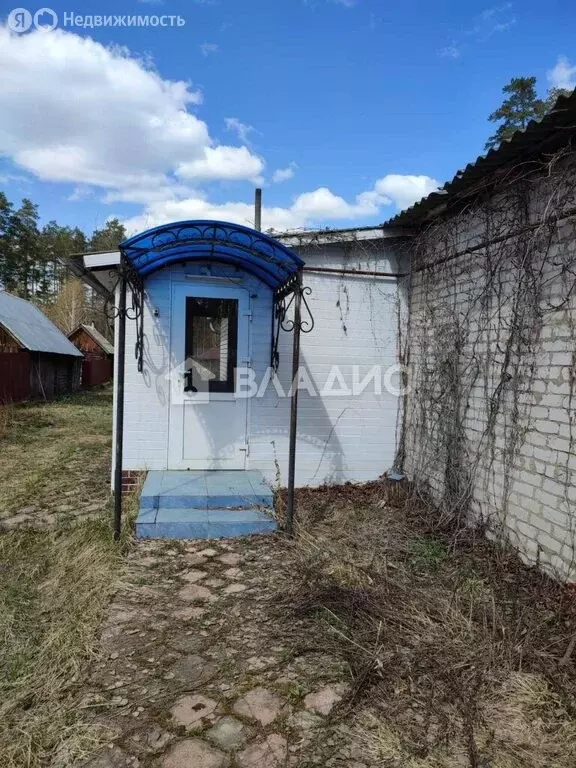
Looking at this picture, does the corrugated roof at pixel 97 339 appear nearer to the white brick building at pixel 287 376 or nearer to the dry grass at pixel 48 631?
the white brick building at pixel 287 376

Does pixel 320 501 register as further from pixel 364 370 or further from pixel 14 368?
pixel 14 368

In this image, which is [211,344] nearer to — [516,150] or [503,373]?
[503,373]

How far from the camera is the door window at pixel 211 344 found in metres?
5.98

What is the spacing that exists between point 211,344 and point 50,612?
3.48 meters

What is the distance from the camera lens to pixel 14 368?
15266 millimetres

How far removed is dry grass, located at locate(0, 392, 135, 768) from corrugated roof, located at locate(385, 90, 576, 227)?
14.2ft

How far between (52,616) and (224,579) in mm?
1259

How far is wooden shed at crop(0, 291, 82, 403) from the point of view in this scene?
49.8ft

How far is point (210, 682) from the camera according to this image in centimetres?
266

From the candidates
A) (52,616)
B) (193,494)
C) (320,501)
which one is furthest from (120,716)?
(320,501)

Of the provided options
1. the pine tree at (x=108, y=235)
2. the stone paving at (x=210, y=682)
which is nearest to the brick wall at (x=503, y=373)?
the stone paving at (x=210, y=682)

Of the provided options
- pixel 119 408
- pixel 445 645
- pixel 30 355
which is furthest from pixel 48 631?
pixel 30 355

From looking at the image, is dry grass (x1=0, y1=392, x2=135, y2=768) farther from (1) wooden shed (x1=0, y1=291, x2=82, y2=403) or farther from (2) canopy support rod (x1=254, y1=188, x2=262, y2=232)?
(1) wooden shed (x1=0, y1=291, x2=82, y2=403)

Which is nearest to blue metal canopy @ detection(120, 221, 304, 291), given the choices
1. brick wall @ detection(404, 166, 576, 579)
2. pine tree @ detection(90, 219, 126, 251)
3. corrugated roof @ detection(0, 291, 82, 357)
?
brick wall @ detection(404, 166, 576, 579)
